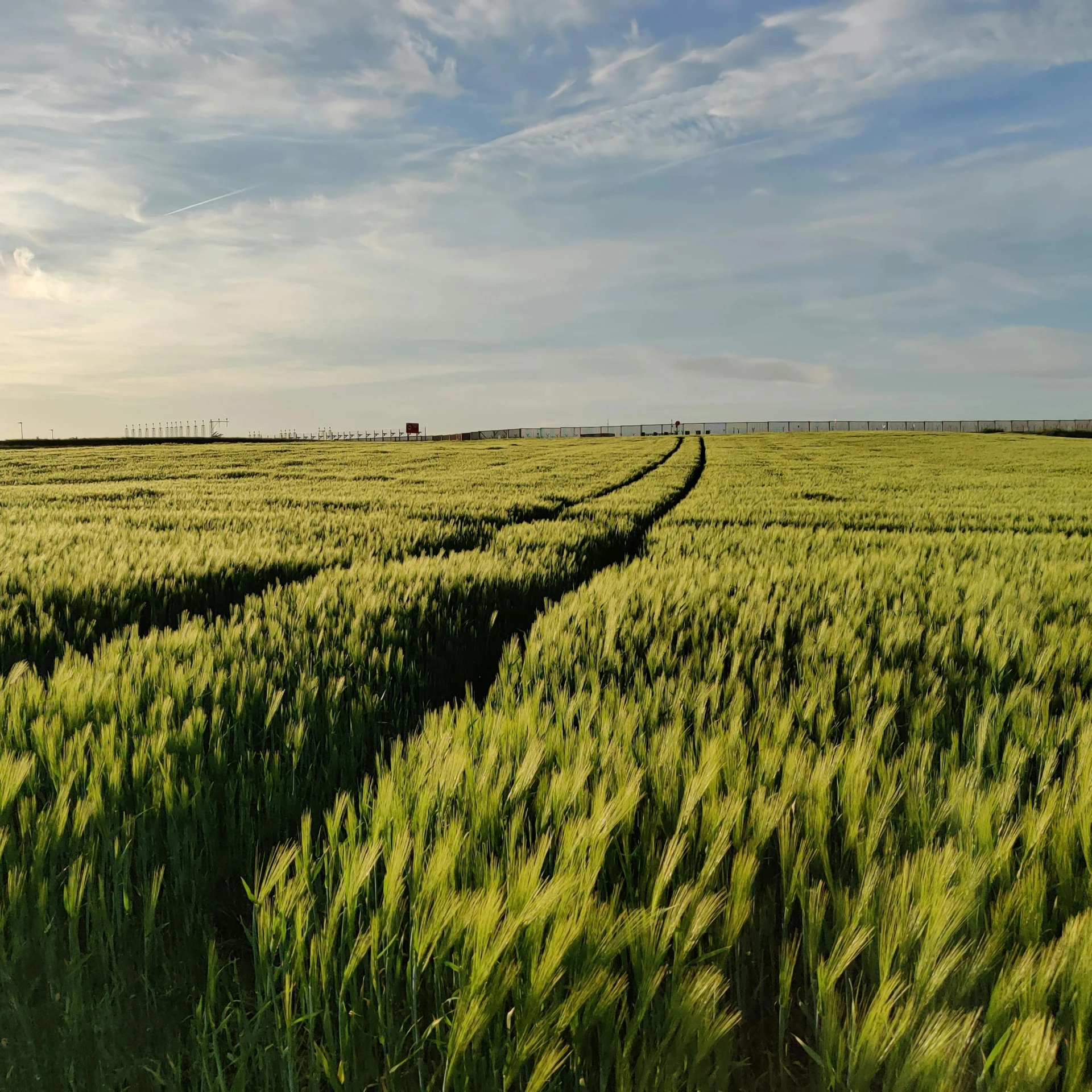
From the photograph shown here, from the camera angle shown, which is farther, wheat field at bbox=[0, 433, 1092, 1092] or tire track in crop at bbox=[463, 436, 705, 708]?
tire track in crop at bbox=[463, 436, 705, 708]

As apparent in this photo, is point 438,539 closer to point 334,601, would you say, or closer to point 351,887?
point 334,601

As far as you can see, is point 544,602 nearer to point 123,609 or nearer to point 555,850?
point 123,609

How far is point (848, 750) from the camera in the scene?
5.43ft

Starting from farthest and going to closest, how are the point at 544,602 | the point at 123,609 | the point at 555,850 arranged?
the point at 544,602, the point at 123,609, the point at 555,850

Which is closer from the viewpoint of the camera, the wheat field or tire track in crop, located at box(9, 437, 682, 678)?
the wheat field

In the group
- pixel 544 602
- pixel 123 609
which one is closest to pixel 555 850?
pixel 544 602

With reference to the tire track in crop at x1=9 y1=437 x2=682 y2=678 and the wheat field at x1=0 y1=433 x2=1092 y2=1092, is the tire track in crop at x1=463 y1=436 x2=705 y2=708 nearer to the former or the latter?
the wheat field at x1=0 y1=433 x2=1092 y2=1092

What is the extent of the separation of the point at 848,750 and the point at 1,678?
8.98ft

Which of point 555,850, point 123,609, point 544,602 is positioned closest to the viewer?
point 555,850

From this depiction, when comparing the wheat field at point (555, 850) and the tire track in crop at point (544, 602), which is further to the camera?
the tire track in crop at point (544, 602)

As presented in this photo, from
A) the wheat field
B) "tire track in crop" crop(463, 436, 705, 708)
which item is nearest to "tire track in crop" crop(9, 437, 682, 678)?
the wheat field

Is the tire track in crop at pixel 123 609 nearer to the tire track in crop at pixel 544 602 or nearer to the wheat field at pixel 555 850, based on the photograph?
the wheat field at pixel 555 850

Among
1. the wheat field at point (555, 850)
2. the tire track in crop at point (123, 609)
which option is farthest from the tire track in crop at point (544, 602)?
the tire track in crop at point (123, 609)

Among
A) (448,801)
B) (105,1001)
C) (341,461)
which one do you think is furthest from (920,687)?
(341,461)
